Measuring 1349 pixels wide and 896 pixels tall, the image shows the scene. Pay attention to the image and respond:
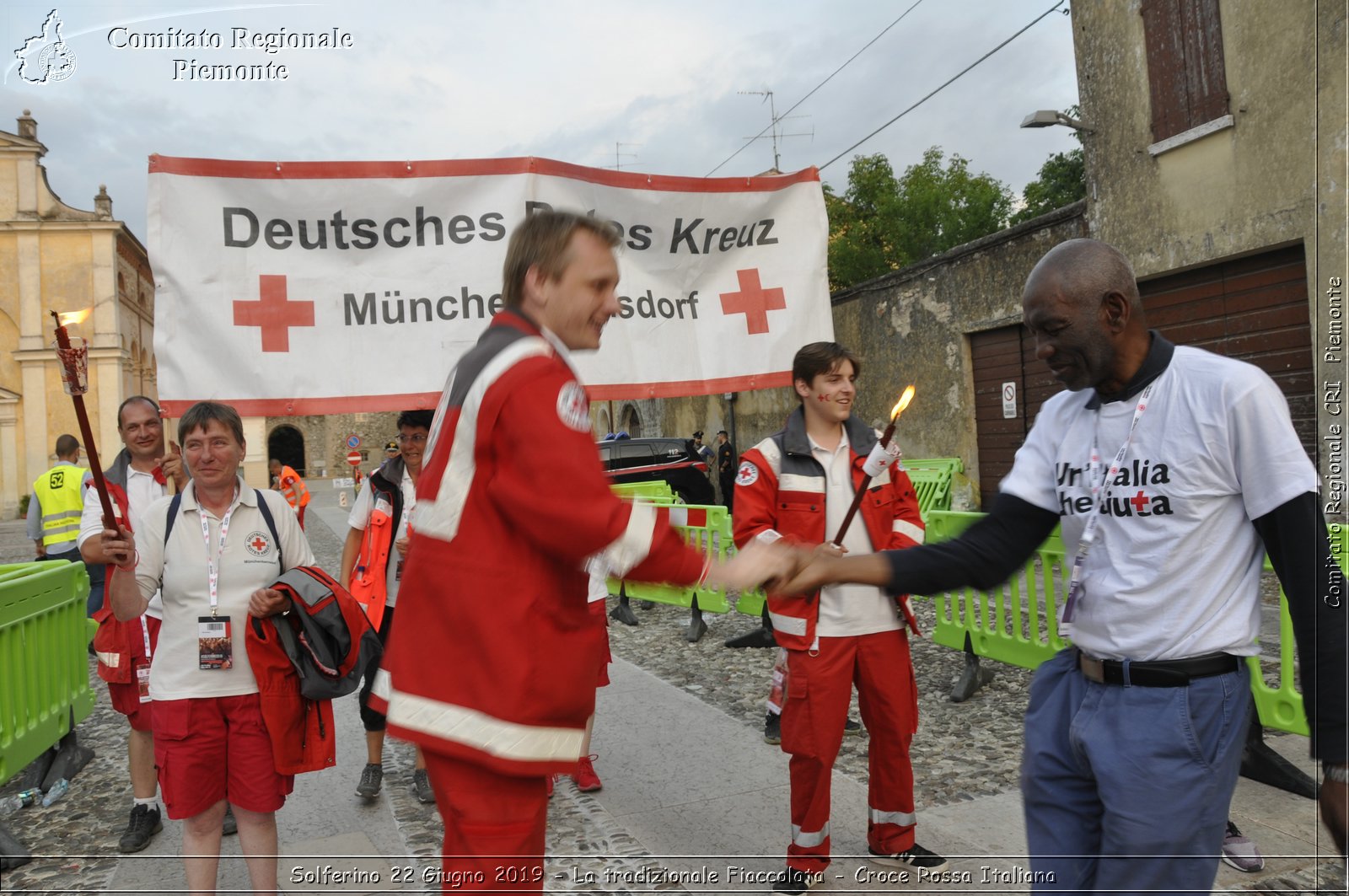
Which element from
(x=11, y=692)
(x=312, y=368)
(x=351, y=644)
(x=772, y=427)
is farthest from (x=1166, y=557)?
(x=772, y=427)

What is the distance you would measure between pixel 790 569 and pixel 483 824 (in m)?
0.86

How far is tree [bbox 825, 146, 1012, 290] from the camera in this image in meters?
44.7

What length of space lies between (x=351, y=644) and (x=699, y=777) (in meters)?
2.20

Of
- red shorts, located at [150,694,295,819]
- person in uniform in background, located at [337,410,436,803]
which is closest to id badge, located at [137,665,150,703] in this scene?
person in uniform in background, located at [337,410,436,803]

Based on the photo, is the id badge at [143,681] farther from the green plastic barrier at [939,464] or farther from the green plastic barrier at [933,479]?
the green plastic barrier at [939,464]

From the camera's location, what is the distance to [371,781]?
190 inches

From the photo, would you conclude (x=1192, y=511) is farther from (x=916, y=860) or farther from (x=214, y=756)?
(x=214, y=756)

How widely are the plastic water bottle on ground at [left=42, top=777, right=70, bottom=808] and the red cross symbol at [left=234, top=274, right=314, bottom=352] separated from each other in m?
3.03

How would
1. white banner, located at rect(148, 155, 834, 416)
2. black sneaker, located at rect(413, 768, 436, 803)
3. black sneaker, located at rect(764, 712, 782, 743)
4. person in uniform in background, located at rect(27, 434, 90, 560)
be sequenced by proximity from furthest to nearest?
person in uniform in background, located at rect(27, 434, 90, 560) < black sneaker, located at rect(764, 712, 782, 743) < black sneaker, located at rect(413, 768, 436, 803) < white banner, located at rect(148, 155, 834, 416)

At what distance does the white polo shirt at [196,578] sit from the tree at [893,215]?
42.5m

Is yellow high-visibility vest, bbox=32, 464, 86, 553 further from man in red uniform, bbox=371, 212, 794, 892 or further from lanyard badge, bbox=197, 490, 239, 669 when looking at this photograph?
man in red uniform, bbox=371, 212, 794, 892

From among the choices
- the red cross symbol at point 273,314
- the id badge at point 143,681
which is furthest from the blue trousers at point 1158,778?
the id badge at point 143,681

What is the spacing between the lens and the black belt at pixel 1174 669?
1.90 m

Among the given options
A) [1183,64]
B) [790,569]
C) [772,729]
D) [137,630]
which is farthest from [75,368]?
[1183,64]
